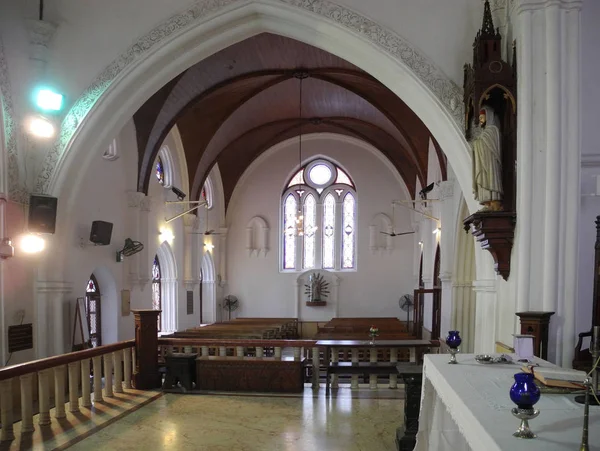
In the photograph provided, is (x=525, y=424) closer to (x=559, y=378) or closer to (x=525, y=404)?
(x=525, y=404)

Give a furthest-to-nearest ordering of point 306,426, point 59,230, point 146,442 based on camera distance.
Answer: point 59,230 < point 306,426 < point 146,442

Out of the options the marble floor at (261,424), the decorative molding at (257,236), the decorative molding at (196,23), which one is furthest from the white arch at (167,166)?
the marble floor at (261,424)

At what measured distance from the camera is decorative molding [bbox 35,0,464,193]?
6785 mm

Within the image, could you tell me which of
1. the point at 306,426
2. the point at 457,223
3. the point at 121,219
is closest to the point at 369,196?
the point at 457,223

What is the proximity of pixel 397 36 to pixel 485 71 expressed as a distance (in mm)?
1670

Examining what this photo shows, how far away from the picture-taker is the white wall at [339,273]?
19422mm

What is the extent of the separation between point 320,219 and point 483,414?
17.5 m

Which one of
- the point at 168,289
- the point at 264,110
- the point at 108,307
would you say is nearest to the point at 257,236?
the point at 264,110

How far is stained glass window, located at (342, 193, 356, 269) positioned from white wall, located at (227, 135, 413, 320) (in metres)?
0.37

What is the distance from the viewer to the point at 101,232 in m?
10.3

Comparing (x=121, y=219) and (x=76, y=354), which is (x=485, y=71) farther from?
(x=121, y=219)

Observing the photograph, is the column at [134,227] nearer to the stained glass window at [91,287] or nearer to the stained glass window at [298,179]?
the stained glass window at [91,287]

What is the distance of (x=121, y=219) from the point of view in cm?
1162

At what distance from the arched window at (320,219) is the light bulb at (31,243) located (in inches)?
503
